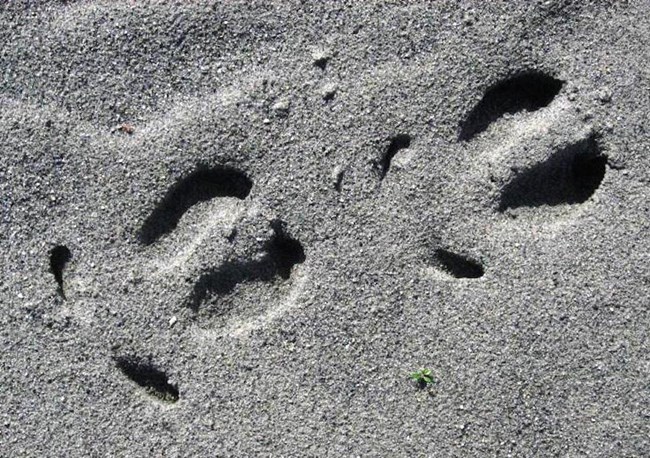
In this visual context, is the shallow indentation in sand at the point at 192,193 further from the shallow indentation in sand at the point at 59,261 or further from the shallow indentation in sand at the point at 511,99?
the shallow indentation in sand at the point at 511,99

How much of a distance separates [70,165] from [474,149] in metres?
0.79

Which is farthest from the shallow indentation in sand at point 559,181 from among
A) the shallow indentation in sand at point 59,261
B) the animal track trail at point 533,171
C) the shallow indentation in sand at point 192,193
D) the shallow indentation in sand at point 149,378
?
the shallow indentation in sand at point 59,261

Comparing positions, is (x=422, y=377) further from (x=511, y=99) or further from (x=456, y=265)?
(x=511, y=99)

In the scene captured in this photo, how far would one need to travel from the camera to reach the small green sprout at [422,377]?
1.43m

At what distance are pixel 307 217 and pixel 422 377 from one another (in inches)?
14.8

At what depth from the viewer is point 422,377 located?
143 cm

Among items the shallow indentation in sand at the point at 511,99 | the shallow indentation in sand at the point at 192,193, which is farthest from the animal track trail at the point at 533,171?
the shallow indentation in sand at the point at 192,193

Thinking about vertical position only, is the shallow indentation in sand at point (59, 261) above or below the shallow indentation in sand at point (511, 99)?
below

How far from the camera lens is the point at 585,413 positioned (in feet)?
4.61

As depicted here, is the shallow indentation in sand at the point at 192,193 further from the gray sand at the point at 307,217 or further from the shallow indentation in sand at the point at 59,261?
the shallow indentation in sand at the point at 59,261

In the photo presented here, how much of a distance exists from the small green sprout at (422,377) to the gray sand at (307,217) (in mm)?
11

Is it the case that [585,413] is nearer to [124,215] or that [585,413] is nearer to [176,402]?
[176,402]

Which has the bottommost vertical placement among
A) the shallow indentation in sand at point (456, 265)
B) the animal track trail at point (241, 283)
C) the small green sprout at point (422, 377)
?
the small green sprout at point (422, 377)

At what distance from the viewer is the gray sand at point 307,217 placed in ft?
4.69
